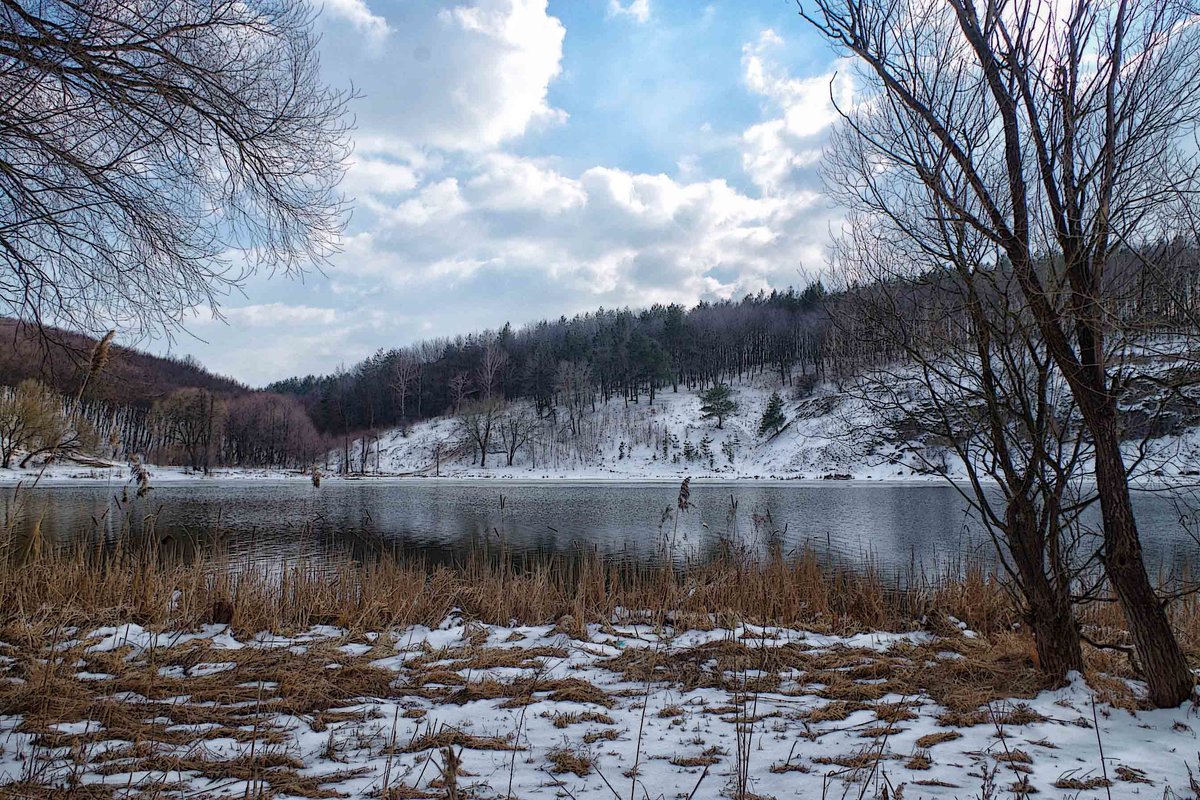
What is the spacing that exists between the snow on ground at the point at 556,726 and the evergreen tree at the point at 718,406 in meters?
56.2

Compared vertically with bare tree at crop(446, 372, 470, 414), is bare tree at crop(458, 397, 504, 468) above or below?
below

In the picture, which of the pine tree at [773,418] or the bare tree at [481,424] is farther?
the bare tree at [481,424]

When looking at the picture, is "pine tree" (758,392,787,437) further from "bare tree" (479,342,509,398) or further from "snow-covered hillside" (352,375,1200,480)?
"bare tree" (479,342,509,398)

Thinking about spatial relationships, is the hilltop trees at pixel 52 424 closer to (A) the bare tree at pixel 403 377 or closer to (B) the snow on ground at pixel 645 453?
(B) the snow on ground at pixel 645 453

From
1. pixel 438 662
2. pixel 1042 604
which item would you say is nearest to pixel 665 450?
pixel 438 662

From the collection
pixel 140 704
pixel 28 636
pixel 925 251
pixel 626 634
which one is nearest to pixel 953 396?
pixel 925 251

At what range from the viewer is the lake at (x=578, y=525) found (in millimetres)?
13617

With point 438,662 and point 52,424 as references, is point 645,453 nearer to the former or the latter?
point 52,424

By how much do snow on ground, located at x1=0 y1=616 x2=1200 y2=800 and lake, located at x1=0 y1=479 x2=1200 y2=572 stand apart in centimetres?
441

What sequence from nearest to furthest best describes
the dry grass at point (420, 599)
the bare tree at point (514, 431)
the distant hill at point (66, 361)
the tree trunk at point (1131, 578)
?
the tree trunk at point (1131, 578) < the distant hill at point (66, 361) < the dry grass at point (420, 599) < the bare tree at point (514, 431)

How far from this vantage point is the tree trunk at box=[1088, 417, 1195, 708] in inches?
152

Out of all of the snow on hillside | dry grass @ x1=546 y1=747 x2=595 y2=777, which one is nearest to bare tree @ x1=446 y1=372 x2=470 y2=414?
the snow on hillside

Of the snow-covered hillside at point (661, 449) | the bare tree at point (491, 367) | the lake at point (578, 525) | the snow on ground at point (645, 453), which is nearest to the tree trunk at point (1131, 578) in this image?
the lake at point (578, 525)

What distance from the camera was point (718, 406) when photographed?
61562 millimetres
